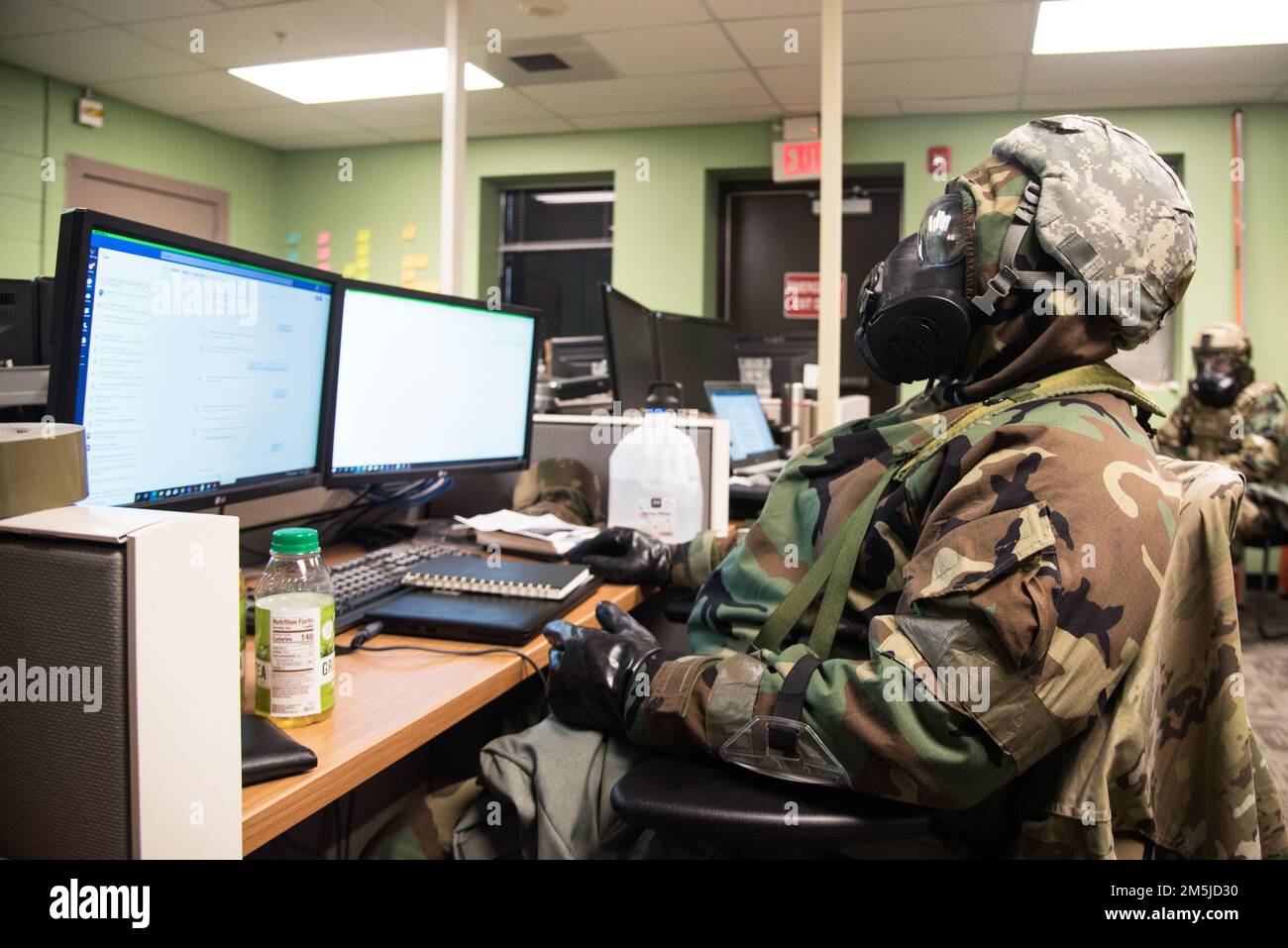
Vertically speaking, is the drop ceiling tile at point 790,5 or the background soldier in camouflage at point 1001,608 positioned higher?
the drop ceiling tile at point 790,5

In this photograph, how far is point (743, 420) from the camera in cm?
266

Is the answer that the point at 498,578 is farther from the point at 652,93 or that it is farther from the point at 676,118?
the point at 676,118

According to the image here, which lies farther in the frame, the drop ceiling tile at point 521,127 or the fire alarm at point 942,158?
the drop ceiling tile at point 521,127

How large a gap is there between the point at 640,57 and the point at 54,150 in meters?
3.14

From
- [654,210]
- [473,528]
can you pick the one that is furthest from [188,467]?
[654,210]

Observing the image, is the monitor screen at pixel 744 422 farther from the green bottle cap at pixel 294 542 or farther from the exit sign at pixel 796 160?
the exit sign at pixel 796 160

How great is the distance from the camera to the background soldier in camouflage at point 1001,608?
77cm

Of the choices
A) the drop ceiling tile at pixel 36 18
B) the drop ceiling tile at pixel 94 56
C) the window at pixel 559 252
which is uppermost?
the drop ceiling tile at pixel 94 56

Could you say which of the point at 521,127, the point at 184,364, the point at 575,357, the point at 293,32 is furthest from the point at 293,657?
the point at 521,127

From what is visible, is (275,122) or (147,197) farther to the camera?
(275,122)

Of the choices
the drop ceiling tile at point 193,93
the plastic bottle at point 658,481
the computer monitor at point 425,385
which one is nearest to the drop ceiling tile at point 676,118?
the drop ceiling tile at point 193,93

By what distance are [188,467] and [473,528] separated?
63cm

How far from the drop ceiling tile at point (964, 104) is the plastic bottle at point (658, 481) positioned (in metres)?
3.84
